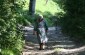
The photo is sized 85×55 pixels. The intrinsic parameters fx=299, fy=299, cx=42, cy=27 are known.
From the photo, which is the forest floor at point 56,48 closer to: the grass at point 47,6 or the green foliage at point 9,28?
the green foliage at point 9,28

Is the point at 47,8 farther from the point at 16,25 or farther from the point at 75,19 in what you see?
the point at 16,25

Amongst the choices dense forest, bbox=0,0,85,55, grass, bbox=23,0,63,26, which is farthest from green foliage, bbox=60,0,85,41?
grass, bbox=23,0,63,26

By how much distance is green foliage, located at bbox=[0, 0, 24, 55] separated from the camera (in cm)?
1175

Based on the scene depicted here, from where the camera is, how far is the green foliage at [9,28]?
11.7m

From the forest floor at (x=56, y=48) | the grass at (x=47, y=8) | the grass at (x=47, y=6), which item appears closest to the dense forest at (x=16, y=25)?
the forest floor at (x=56, y=48)

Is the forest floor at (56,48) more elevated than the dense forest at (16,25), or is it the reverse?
the dense forest at (16,25)

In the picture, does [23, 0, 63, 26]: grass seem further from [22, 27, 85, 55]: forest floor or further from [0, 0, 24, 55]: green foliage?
[0, 0, 24, 55]: green foliage

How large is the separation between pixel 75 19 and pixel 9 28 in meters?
10.6

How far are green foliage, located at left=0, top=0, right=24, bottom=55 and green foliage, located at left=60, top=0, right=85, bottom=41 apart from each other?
23.5 ft

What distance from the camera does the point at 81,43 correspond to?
60.5 feet

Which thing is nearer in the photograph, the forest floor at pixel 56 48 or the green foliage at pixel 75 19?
the forest floor at pixel 56 48

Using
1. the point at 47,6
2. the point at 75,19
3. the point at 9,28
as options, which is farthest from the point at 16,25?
the point at 47,6

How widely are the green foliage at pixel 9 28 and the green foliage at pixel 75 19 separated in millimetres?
7149

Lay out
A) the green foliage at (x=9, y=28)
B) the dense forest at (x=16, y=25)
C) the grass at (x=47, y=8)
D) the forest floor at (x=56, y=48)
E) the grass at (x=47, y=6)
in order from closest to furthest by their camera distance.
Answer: the green foliage at (x=9, y=28) → the dense forest at (x=16, y=25) → the forest floor at (x=56, y=48) → the grass at (x=47, y=8) → the grass at (x=47, y=6)
